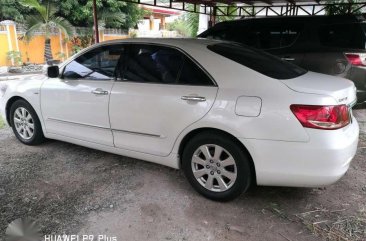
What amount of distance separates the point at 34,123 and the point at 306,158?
135 inches

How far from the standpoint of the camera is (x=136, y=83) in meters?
3.46

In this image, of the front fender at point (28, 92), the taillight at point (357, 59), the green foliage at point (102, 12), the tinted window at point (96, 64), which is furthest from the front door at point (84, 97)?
the green foliage at point (102, 12)

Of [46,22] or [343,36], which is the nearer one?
[343,36]

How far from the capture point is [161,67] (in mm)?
3396

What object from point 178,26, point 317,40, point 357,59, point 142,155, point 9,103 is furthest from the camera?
point 178,26

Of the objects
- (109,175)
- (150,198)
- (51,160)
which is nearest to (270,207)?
(150,198)

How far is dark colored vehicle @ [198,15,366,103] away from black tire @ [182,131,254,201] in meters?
3.21

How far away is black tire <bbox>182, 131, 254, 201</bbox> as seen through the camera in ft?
9.62

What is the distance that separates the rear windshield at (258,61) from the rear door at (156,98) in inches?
13.7

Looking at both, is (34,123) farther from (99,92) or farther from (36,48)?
(36,48)

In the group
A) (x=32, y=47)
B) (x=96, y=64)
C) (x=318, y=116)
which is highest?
(x=96, y=64)

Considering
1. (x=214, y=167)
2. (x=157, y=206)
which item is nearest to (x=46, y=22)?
(x=157, y=206)

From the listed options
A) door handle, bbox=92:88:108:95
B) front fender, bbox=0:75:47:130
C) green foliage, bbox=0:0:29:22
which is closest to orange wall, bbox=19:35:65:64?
green foliage, bbox=0:0:29:22

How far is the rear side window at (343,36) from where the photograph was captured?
5.36 metres
